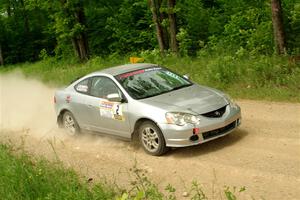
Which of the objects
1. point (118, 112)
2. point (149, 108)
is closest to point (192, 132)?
point (149, 108)

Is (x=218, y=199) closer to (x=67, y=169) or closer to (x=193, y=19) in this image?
(x=67, y=169)

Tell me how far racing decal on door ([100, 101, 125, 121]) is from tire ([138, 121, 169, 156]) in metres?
0.56

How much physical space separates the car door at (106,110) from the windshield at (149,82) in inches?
9.5

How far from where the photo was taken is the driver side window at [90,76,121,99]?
396 inches

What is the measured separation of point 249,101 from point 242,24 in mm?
10350

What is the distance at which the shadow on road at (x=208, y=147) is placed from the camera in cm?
905

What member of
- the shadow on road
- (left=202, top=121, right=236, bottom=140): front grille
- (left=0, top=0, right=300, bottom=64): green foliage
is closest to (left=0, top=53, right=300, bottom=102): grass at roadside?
(left=0, top=0, right=300, bottom=64): green foliage

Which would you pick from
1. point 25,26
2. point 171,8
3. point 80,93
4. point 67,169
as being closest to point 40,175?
point 67,169

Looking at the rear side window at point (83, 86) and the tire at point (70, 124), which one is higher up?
the rear side window at point (83, 86)

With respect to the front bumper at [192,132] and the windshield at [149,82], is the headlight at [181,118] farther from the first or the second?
the windshield at [149,82]

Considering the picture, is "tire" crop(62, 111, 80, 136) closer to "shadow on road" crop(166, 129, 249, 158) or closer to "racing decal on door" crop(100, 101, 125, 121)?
"racing decal on door" crop(100, 101, 125, 121)

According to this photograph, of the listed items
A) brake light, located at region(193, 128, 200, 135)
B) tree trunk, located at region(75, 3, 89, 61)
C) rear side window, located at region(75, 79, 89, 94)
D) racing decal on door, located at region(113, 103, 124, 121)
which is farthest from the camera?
tree trunk, located at region(75, 3, 89, 61)

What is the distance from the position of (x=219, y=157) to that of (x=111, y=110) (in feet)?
8.04

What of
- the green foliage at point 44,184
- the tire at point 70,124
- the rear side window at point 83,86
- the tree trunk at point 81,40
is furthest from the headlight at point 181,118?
the tree trunk at point 81,40
